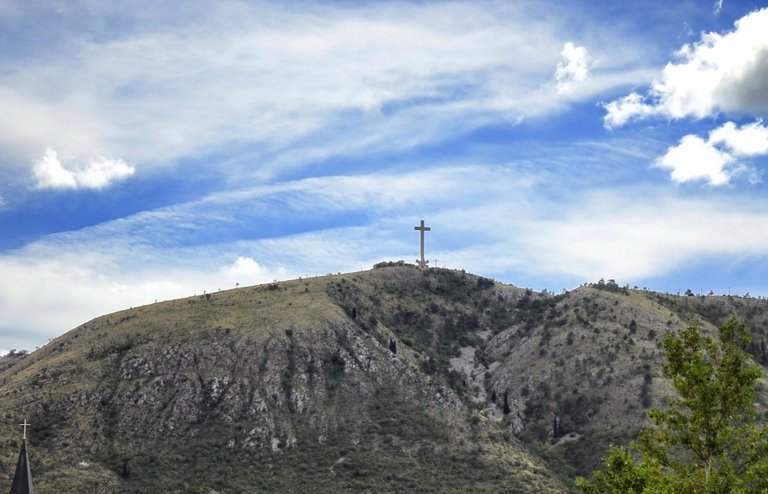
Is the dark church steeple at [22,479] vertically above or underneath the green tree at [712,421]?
underneath

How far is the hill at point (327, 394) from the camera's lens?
8244 cm

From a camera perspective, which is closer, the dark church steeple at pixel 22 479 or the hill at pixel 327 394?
the dark church steeple at pixel 22 479

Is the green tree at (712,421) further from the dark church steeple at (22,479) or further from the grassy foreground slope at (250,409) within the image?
the grassy foreground slope at (250,409)

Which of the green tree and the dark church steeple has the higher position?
the green tree

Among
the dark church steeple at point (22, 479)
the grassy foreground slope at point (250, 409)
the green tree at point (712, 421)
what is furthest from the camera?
the grassy foreground slope at point (250, 409)

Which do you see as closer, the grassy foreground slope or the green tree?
the green tree

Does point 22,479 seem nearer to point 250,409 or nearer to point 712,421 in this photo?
point 712,421

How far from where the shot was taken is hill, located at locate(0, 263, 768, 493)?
82.4m

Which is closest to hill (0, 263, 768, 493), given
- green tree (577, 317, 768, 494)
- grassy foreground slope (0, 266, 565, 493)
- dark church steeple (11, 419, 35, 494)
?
grassy foreground slope (0, 266, 565, 493)

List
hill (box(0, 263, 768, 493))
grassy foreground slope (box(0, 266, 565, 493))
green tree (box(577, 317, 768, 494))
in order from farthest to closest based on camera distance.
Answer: hill (box(0, 263, 768, 493)) < grassy foreground slope (box(0, 266, 565, 493)) < green tree (box(577, 317, 768, 494))

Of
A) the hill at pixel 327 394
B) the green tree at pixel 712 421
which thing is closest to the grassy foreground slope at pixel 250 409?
the hill at pixel 327 394

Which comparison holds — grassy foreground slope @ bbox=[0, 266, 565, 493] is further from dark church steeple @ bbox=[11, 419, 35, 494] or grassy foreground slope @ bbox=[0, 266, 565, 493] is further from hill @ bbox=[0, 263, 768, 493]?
dark church steeple @ bbox=[11, 419, 35, 494]

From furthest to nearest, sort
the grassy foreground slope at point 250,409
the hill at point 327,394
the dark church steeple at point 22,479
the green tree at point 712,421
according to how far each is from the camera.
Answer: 1. the hill at point 327,394
2. the grassy foreground slope at point 250,409
3. the dark church steeple at point 22,479
4. the green tree at point 712,421

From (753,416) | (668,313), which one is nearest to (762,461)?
(753,416)
